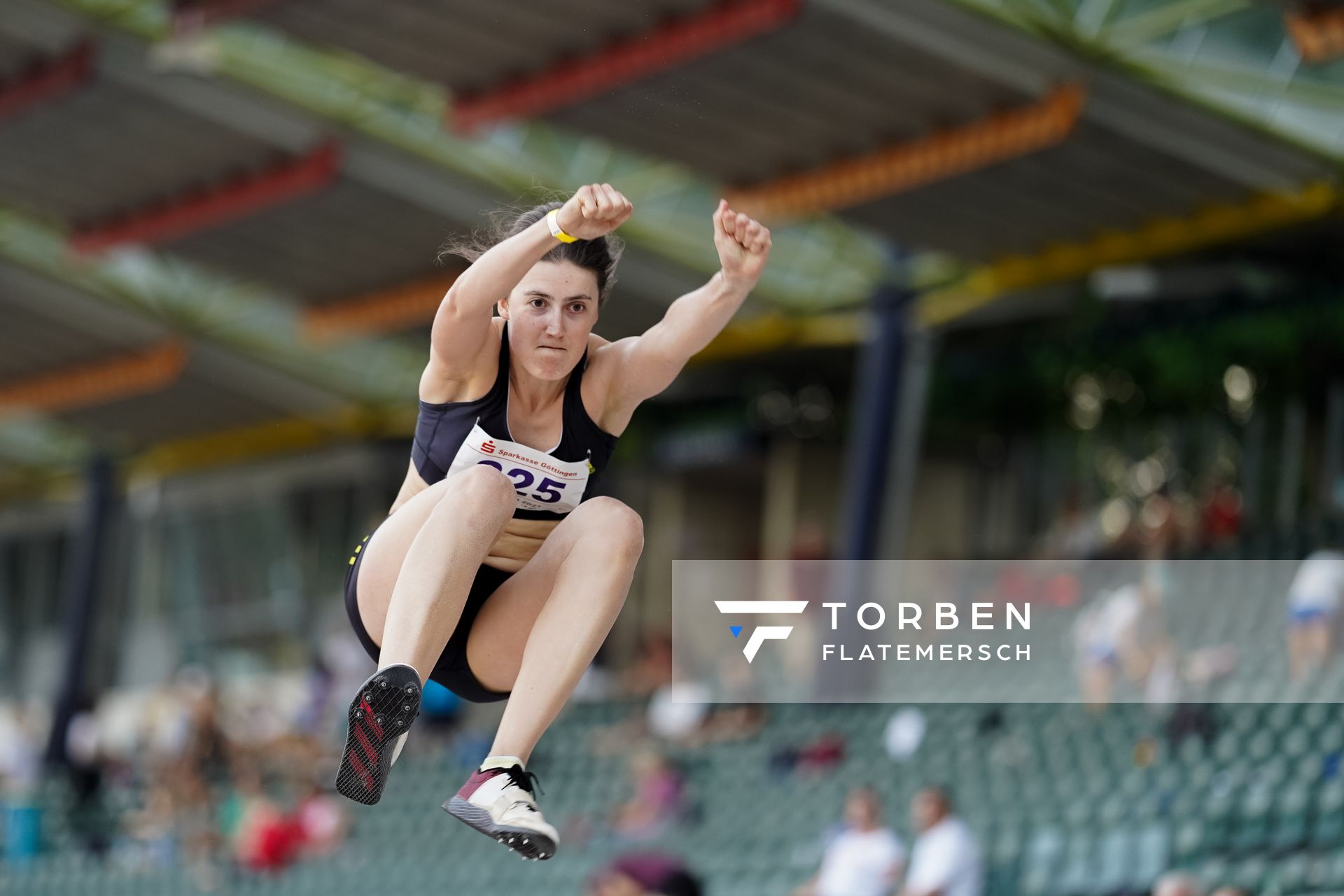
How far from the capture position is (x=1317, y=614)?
10.2 meters

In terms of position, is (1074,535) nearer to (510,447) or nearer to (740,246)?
(740,246)

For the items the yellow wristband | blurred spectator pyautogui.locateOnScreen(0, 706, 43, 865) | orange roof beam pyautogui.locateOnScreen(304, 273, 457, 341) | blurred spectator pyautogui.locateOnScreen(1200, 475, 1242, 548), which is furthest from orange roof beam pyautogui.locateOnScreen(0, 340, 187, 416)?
the yellow wristband

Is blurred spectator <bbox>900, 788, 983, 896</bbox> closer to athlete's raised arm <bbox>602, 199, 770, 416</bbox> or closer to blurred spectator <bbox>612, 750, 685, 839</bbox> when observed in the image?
blurred spectator <bbox>612, 750, 685, 839</bbox>

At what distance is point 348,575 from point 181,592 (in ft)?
79.3

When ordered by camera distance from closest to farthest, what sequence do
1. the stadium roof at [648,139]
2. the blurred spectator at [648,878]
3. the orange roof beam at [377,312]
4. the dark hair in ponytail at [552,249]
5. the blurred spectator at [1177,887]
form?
the dark hair in ponytail at [552,249], the blurred spectator at [648,878], the blurred spectator at [1177,887], the stadium roof at [648,139], the orange roof beam at [377,312]

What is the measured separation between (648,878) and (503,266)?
3.71 meters

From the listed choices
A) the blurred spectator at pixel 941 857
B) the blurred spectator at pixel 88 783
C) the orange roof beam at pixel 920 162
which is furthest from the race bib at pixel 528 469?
the blurred spectator at pixel 88 783

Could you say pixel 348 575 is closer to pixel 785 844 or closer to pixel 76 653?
pixel 785 844

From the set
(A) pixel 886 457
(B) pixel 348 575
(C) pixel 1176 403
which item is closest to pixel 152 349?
(A) pixel 886 457

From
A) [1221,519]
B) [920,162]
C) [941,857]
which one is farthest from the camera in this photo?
[1221,519]

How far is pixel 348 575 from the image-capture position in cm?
422

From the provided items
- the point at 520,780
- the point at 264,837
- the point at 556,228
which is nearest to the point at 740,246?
the point at 556,228

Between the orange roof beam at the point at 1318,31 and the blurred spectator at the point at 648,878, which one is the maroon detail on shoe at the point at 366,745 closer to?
the blurred spectator at the point at 648,878

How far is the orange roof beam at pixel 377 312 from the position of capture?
1758 cm
